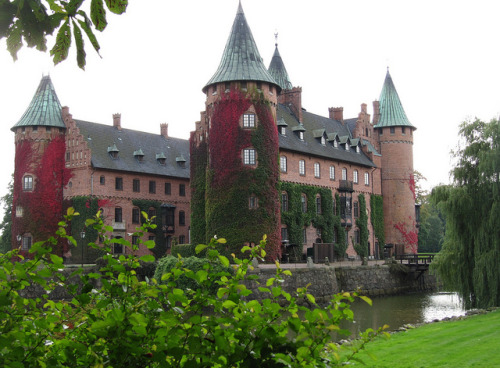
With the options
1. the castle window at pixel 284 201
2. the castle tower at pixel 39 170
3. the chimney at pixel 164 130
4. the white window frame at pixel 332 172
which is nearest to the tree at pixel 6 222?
the castle tower at pixel 39 170

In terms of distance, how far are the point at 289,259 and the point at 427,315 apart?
51.0ft

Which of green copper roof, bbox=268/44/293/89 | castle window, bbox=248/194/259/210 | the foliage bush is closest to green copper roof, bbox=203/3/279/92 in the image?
castle window, bbox=248/194/259/210

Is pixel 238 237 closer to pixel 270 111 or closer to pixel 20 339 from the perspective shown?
pixel 270 111

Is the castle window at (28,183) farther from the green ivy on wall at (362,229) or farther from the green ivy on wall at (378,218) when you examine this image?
the green ivy on wall at (378,218)

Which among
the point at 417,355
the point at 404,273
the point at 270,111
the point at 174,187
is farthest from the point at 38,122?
the point at 417,355

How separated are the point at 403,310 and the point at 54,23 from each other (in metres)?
33.1

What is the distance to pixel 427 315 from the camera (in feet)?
103

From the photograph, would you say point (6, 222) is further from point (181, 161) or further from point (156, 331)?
point (156, 331)

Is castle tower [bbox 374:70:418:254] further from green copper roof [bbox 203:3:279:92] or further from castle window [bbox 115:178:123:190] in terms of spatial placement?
castle window [bbox 115:178:123:190]

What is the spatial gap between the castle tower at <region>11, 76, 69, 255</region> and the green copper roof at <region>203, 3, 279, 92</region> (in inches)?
575

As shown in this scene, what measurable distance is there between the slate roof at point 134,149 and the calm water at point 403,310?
23757 mm

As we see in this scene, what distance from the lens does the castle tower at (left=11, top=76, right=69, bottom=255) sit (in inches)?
1891

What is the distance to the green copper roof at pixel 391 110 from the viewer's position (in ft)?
192

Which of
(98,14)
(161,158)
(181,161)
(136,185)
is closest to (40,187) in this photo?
(136,185)
